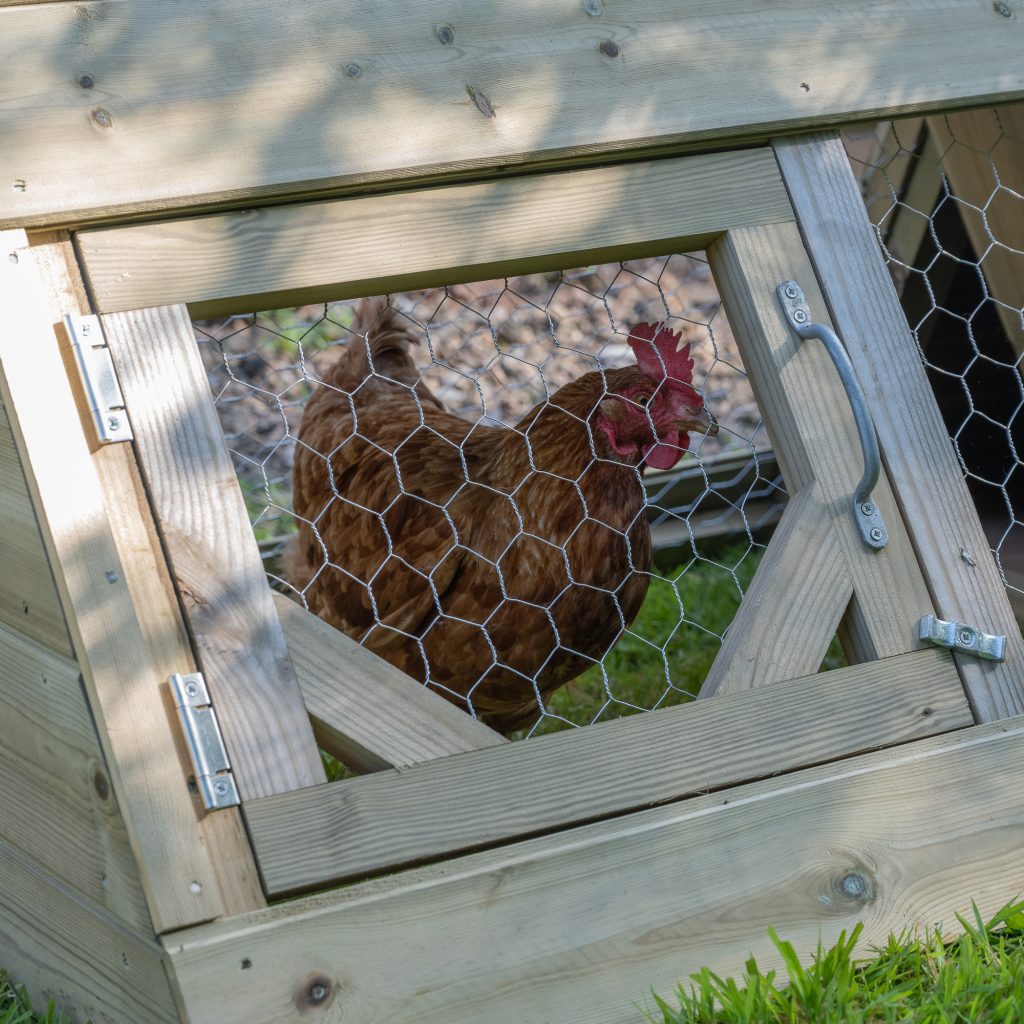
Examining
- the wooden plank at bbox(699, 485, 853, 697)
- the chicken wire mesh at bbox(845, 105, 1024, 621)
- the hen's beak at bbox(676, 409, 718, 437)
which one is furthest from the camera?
the chicken wire mesh at bbox(845, 105, 1024, 621)

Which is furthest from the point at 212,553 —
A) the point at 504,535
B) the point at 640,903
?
the point at 504,535

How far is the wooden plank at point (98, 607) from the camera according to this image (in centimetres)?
120

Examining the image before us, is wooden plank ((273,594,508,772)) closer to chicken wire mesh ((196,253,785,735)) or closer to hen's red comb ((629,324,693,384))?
chicken wire mesh ((196,253,785,735))

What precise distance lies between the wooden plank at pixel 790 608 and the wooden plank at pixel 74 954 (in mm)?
725

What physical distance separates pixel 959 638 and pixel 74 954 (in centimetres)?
118

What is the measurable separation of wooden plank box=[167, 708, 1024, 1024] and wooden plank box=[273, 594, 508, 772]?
0.14m

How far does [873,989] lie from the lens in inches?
52.8

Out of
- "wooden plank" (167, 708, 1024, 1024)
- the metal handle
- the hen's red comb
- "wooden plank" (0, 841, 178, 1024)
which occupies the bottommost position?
"wooden plank" (167, 708, 1024, 1024)

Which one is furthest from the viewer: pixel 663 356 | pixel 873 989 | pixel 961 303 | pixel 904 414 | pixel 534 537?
pixel 961 303

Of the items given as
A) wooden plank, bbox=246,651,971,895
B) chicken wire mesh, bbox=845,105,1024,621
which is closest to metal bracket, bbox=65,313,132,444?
wooden plank, bbox=246,651,971,895

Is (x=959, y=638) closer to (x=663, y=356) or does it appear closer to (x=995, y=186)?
(x=663, y=356)

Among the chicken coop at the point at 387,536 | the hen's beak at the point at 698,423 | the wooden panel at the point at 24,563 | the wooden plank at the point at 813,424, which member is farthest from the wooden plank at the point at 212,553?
the hen's beak at the point at 698,423

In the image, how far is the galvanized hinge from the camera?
1.23 metres

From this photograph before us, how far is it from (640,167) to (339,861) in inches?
38.6
